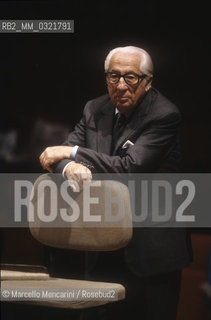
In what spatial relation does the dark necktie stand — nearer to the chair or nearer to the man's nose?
the man's nose

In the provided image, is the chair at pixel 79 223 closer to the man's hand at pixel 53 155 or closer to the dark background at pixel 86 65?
the man's hand at pixel 53 155

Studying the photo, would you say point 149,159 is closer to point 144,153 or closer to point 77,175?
point 144,153

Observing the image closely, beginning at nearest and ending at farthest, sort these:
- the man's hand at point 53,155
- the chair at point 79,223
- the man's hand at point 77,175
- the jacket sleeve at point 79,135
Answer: the chair at point 79,223, the man's hand at point 77,175, the man's hand at point 53,155, the jacket sleeve at point 79,135

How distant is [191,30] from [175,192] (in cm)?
85

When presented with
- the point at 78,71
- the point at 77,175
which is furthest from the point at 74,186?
the point at 78,71

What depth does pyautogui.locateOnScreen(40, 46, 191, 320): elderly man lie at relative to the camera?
8.02 ft

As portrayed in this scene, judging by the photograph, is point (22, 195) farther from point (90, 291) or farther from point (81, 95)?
point (90, 291)

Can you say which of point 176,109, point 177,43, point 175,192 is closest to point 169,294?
point 175,192

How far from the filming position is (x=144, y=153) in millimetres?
2443

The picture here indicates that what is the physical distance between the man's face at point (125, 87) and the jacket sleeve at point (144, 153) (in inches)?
7.1

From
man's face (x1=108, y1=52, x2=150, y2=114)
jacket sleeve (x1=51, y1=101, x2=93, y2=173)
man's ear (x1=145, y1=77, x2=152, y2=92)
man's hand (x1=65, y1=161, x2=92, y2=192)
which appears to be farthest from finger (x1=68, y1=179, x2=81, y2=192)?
man's ear (x1=145, y1=77, x2=152, y2=92)

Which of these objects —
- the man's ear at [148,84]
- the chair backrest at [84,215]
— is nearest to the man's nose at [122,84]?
the man's ear at [148,84]

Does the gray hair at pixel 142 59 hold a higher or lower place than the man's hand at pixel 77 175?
higher

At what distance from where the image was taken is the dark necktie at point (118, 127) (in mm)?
2551
